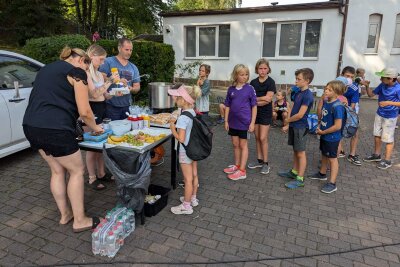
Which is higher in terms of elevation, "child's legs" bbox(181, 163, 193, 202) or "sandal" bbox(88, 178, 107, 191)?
"child's legs" bbox(181, 163, 193, 202)

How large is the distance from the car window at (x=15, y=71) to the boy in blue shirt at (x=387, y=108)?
559 cm

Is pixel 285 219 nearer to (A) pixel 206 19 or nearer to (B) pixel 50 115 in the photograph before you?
(B) pixel 50 115

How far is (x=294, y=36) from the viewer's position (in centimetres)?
1223

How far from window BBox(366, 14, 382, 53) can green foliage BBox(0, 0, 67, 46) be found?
1372 centimetres

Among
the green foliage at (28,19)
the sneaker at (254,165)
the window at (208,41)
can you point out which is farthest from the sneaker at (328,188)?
the green foliage at (28,19)

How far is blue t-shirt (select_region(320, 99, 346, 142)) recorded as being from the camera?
3748mm

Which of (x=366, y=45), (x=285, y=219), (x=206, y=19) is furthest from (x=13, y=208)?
(x=366, y=45)

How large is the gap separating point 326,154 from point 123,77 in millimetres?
2992

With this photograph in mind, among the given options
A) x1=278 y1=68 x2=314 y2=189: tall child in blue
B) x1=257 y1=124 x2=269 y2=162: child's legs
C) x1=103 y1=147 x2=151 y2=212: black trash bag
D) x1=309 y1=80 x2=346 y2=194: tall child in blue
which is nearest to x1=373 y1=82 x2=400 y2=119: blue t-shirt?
x1=309 y1=80 x2=346 y2=194: tall child in blue

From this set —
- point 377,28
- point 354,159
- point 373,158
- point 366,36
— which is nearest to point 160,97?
point 354,159

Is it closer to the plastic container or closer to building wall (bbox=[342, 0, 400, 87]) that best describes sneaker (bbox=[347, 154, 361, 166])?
the plastic container

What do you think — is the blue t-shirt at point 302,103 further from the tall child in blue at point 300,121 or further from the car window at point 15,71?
the car window at point 15,71

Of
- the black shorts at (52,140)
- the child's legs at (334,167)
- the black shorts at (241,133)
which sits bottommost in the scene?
the child's legs at (334,167)

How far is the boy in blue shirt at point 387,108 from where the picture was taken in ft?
14.9
